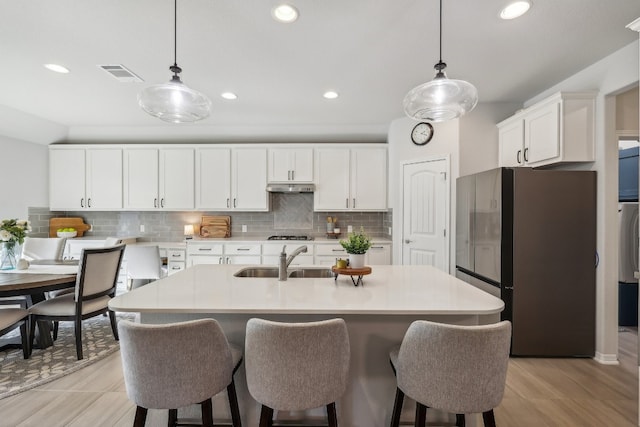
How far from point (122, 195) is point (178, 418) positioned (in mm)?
4029

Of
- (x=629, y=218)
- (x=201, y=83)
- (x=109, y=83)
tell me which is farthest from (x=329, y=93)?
(x=629, y=218)

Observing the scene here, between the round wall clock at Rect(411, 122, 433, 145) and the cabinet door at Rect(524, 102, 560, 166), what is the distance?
3.49ft

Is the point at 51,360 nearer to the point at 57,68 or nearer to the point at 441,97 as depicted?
the point at 57,68

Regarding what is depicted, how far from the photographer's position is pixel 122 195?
4.75 metres

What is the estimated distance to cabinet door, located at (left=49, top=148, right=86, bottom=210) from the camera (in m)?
4.73

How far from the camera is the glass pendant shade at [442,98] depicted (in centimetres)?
176

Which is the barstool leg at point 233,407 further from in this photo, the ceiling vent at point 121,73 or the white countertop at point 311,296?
the ceiling vent at point 121,73

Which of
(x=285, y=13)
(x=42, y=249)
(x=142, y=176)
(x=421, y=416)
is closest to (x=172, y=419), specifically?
(x=421, y=416)

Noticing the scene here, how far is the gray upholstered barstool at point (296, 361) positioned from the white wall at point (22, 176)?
4960mm

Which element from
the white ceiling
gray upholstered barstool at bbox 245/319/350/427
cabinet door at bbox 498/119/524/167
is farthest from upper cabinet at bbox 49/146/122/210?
cabinet door at bbox 498/119/524/167

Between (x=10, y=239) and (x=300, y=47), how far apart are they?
317 centimetres

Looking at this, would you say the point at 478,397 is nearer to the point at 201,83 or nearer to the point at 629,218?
the point at 201,83

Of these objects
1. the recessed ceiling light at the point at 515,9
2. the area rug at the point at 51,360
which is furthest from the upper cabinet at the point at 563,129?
the area rug at the point at 51,360

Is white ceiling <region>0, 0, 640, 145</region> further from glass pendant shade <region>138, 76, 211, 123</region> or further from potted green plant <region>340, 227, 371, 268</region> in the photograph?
potted green plant <region>340, 227, 371, 268</region>
